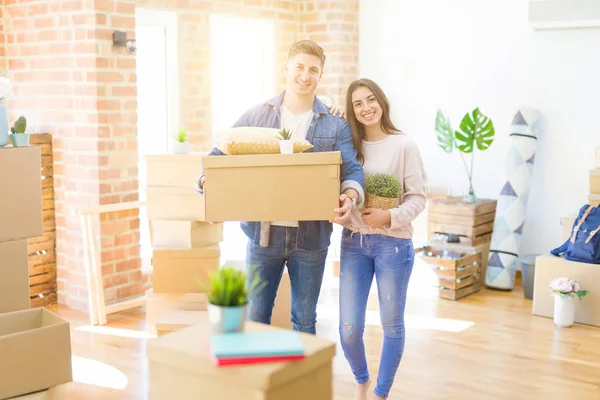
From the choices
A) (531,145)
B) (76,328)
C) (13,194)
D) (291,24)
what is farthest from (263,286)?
(291,24)

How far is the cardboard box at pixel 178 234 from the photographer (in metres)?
3.99

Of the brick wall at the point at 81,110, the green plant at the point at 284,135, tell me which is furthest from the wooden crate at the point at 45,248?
the green plant at the point at 284,135

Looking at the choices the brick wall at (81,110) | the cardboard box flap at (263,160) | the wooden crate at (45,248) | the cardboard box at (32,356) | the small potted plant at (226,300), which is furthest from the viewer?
the wooden crate at (45,248)

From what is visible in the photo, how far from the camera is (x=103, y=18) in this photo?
439 cm

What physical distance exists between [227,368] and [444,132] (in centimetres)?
417

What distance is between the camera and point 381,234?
2742 mm

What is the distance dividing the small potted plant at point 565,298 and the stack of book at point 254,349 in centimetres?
309

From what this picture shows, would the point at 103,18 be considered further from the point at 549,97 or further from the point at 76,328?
the point at 549,97

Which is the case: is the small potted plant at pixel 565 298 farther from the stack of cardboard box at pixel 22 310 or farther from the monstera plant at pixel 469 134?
the stack of cardboard box at pixel 22 310

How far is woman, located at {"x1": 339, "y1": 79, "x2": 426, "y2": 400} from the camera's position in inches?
108

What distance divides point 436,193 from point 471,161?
1.47ft

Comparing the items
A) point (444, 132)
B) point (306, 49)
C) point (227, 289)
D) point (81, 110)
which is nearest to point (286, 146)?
point (306, 49)

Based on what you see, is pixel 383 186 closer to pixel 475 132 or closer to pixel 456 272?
pixel 456 272

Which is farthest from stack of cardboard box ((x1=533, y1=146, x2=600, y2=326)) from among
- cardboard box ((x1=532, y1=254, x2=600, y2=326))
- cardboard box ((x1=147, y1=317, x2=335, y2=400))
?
cardboard box ((x1=147, y1=317, x2=335, y2=400))
